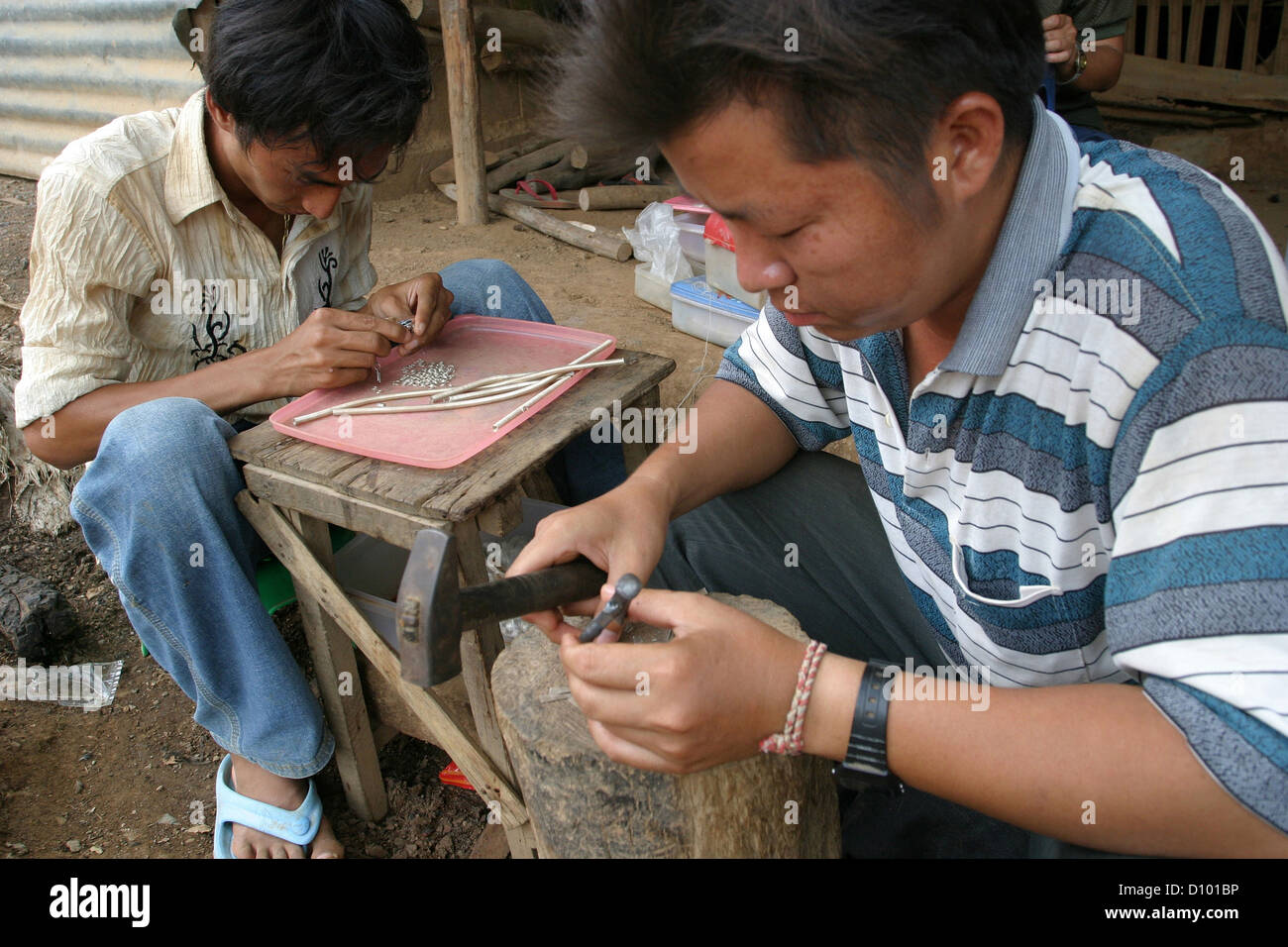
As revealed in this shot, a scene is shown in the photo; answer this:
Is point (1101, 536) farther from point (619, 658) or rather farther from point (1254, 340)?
point (619, 658)

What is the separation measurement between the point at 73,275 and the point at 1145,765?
7.34ft

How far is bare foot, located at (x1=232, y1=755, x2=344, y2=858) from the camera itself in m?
2.30

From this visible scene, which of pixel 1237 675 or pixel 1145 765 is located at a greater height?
pixel 1237 675

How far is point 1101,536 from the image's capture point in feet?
4.31

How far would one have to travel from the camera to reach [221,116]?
2.17 metres

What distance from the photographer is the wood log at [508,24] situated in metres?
6.14

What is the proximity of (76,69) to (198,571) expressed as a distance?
16.1 ft

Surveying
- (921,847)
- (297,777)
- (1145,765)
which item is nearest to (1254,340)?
(1145,765)

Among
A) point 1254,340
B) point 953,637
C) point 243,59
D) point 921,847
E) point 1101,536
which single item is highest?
point 243,59

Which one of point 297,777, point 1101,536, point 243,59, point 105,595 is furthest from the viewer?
point 105,595

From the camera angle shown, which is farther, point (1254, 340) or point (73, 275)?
point (73, 275)

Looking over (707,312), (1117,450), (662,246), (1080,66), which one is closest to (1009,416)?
(1117,450)

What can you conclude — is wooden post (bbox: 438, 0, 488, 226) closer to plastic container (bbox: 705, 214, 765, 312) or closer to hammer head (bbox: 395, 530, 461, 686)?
plastic container (bbox: 705, 214, 765, 312)

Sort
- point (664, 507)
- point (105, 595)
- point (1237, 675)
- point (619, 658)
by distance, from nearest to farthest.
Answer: point (1237, 675) < point (619, 658) < point (664, 507) < point (105, 595)
